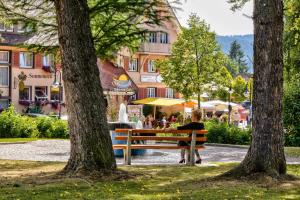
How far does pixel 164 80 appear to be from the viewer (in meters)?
49.3

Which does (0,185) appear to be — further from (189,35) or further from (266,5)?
(189,35)

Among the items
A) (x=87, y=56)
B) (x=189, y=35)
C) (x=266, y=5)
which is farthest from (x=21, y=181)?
(x=189, y=35)

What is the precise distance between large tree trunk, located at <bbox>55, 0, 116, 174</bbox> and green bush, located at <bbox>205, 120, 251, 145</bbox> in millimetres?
16330

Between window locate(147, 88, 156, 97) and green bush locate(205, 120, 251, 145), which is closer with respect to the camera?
green bush locate(205, 120, 251, 145)

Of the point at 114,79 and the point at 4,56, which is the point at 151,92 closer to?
the point at 114,79

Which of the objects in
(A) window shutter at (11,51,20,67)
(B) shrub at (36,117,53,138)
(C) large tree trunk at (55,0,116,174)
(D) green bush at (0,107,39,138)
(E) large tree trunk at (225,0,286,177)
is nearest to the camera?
(E) large tree trunk at (225,0,286,177)

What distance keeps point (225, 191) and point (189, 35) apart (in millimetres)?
37387

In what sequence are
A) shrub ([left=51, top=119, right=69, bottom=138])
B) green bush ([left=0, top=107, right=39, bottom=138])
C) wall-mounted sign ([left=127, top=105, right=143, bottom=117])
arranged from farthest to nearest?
1. wall-mounted sign ([left=127, top=105, right=143, bottom=117])
2. shrub ([left=51, top=119, right=69, bottom=138])
3. green bush ([left=0, top=107, right=39, bottom=138])

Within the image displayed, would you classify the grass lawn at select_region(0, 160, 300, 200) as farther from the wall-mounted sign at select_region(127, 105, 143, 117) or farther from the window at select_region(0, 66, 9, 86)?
the window at select_region(0, 66, 9, 86)

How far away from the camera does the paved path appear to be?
18828 millimetres

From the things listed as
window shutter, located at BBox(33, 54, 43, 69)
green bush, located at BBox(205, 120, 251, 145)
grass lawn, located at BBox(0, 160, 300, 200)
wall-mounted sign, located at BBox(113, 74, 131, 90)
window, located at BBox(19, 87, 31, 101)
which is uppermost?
window shutter, located at BBox(33, 54, 43, 69)

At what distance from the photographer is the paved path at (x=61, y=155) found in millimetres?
18828

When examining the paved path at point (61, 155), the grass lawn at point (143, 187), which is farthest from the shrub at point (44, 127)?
the grass lawn at point (143, 187)

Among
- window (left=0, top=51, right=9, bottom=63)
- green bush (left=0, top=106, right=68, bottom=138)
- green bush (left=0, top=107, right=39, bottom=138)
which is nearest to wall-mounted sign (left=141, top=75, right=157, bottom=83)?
window (left=0, top=51, right=9, bottom=63)
